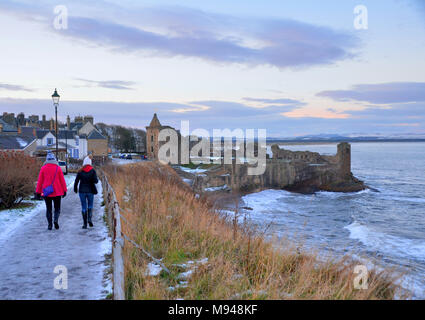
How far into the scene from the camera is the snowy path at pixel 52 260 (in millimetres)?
4641

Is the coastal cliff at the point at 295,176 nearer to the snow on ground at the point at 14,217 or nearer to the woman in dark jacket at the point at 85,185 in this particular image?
the snow on ground at the point at 14,217

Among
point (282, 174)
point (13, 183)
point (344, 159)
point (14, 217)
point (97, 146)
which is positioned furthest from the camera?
point (97, 146)

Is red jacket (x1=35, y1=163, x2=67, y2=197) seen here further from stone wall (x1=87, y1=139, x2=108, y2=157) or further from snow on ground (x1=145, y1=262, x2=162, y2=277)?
stone wall (x1=87, y1=139, x2=108, y2=157)

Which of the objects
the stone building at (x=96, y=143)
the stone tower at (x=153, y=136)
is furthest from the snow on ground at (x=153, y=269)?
the stone building at (x=96, y=143)

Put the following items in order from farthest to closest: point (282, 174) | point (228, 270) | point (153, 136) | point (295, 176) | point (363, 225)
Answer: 1. point (153, 136)
2. point (295, 176)
3. point (282, 174)
4. point (363, 225)
5. point (228, 270)

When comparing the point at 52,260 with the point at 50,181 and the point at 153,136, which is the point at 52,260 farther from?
the point at 153,136

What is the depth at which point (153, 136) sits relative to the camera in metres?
56.4

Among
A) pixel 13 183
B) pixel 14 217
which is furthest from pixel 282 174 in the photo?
pixel 14 217

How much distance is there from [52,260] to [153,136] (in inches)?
2024

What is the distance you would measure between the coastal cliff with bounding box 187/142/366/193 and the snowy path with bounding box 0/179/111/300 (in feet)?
103

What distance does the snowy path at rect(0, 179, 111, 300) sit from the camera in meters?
4.64

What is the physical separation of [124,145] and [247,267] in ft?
245
